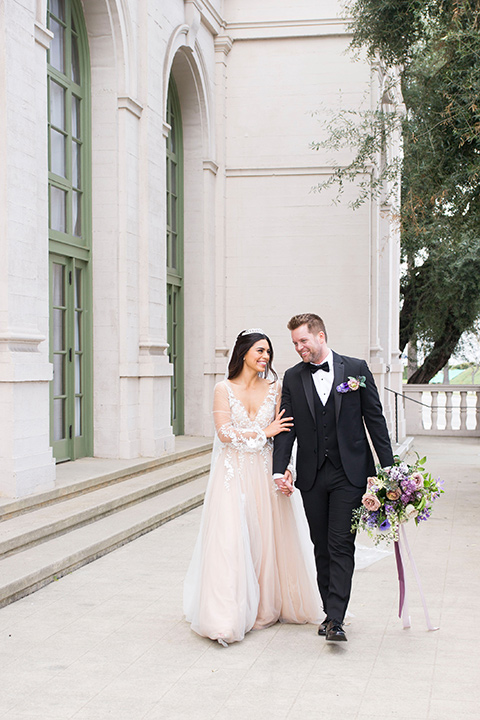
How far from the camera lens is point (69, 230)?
35.6 feet

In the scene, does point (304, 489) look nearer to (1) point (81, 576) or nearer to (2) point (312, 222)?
(1) point (81, 576)

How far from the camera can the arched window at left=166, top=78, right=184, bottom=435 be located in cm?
1509

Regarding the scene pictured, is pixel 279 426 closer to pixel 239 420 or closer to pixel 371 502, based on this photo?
pixel 239 420

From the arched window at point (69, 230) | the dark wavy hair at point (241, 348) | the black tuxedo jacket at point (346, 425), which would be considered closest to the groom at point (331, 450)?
the black tuxedo jacket at point (346, 425)

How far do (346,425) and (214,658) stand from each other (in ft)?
4.94

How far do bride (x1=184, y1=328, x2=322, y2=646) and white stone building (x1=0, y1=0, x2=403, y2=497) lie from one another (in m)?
3.13

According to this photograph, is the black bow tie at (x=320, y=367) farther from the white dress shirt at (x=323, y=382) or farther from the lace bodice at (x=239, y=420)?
the lace bodice at (x=239, y=420)

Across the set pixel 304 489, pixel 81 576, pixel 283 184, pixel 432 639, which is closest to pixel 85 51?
pixel 283 184

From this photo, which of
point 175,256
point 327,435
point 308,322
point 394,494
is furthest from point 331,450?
point 175,256

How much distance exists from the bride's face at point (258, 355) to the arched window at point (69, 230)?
533 centimetres

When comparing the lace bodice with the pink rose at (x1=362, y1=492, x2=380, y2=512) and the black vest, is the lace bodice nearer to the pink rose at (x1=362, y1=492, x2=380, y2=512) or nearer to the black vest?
the black vest

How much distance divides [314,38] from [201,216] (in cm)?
424

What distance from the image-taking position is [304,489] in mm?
5121

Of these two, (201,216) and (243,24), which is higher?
(243,24)
